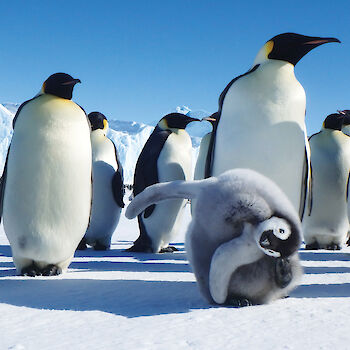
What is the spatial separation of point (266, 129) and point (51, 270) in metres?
1.99

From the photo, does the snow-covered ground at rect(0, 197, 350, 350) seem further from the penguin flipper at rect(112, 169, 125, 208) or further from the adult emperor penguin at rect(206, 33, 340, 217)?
the penguin flipper at rect(112, 169, 125, 208)

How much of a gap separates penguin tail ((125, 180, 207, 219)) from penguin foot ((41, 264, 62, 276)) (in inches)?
48.2

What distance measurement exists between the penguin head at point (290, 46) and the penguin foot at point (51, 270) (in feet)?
8.27

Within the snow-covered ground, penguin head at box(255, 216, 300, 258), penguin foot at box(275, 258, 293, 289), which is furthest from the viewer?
penguin foot at box(275, 258, 293, 289)

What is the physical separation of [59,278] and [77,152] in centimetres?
91

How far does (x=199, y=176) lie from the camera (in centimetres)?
741

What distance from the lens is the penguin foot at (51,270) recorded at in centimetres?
341

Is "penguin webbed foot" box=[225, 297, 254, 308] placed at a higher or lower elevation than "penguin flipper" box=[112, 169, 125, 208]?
lower

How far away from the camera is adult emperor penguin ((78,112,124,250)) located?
598 cm

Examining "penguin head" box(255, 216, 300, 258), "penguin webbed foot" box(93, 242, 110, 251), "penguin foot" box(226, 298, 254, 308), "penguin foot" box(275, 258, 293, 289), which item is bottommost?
"penguin webbed foot" box(93, 242, 110, 251)

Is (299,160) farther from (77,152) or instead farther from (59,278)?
(59,278)

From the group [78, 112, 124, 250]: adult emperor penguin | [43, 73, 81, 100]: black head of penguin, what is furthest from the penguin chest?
[43, 73, 81, 100]: black head of penguin

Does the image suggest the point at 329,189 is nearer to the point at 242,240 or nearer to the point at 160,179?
the point at 160,179

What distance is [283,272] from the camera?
226 centimetres
